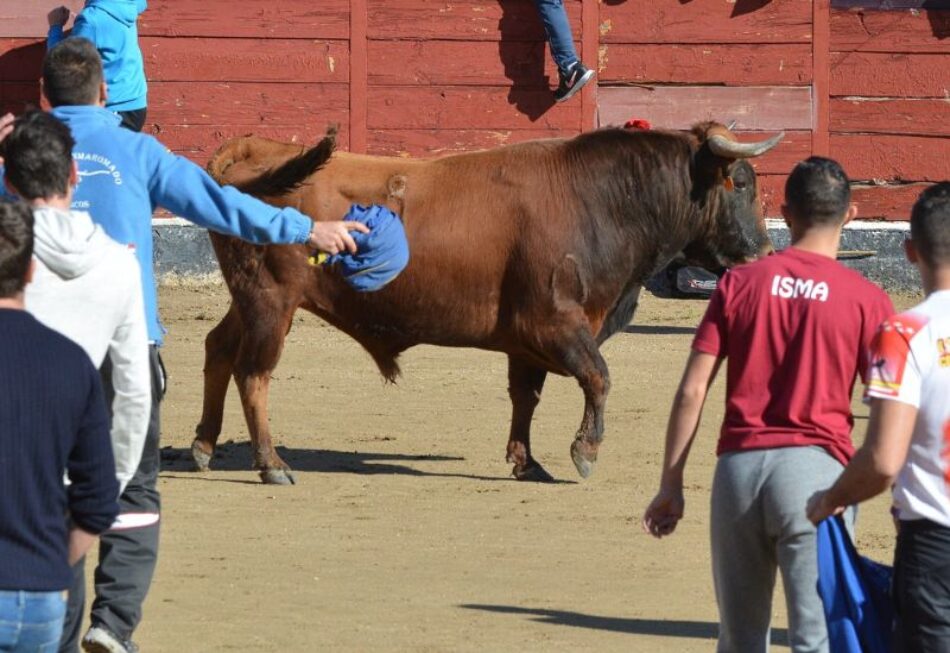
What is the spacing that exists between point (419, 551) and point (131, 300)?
121 inches

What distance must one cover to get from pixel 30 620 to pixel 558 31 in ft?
40.3

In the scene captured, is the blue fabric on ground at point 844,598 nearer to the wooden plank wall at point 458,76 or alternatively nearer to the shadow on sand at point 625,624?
the shadow on sand at point 625,624

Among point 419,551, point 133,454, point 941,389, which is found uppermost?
point 941,389

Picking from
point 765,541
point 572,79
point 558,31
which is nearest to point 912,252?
point 765,541

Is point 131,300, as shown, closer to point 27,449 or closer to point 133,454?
point 133,454

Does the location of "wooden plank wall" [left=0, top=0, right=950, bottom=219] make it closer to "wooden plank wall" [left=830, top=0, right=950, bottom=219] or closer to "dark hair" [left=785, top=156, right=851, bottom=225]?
"wooden plank wall" [left=830, top=0, right=950, bottom=219]

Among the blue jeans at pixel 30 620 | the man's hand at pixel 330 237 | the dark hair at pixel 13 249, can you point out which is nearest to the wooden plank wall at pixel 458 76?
the man's hand at pixel 330 237

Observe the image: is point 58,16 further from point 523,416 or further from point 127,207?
point 127,207

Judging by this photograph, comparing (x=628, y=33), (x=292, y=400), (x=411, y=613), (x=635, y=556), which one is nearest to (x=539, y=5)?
Answer: (x=628, y=33)

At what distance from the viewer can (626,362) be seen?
12.7 m

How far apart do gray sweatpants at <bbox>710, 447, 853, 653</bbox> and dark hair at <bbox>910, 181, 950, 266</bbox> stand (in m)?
0.52

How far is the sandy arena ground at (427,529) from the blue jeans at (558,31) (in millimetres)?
3875

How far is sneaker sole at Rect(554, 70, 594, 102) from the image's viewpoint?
613 inches

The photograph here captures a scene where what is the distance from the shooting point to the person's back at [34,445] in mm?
3479
